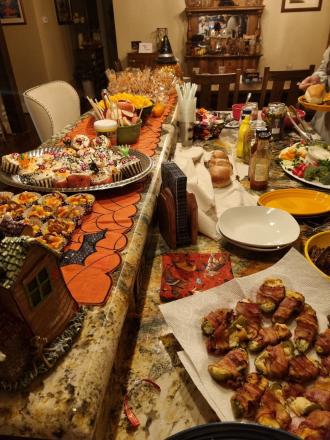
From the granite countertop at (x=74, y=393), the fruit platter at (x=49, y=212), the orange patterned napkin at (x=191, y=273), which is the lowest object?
the orange patterned napkin at (x=191, y=273)

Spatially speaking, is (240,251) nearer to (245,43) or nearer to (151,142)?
(151,142)

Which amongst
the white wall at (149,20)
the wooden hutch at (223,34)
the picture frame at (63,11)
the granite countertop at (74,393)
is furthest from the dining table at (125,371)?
the picture frame at (63,11)

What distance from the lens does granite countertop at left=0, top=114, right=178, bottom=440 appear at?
0.52m

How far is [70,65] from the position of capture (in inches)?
264

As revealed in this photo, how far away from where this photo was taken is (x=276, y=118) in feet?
6.25

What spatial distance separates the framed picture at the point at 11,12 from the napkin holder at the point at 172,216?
18.1 feet

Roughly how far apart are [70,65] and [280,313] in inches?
279

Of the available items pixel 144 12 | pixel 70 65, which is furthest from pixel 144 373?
pixel 70 65

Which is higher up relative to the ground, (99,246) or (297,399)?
(99,246)

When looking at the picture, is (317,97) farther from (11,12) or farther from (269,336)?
(11,12)

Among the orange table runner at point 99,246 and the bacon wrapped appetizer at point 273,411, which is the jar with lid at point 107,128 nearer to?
the orange table runner at point 99,246

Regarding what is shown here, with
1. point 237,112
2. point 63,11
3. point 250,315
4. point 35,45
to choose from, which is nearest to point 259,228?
point 250,315

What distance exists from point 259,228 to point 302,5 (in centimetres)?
494

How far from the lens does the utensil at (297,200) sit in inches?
50.6
